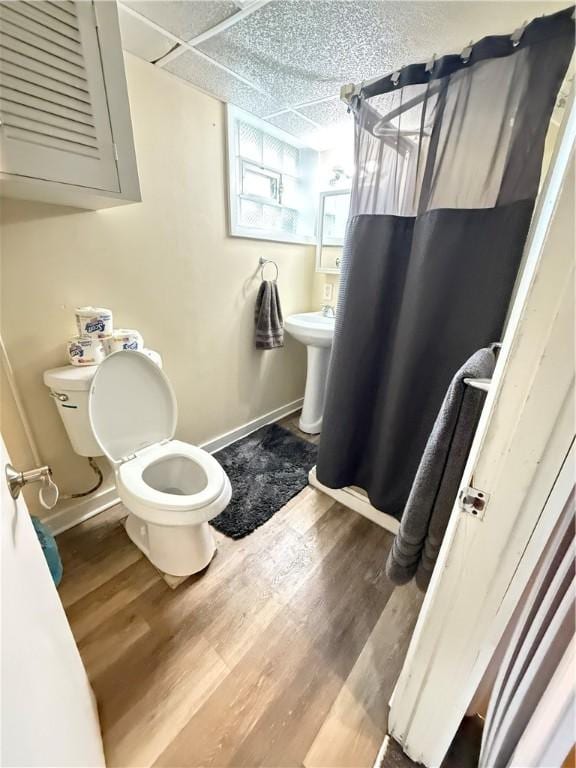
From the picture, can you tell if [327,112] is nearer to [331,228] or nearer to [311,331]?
[331,228]

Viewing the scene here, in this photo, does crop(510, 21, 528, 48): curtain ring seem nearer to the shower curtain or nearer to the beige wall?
the shower curtain

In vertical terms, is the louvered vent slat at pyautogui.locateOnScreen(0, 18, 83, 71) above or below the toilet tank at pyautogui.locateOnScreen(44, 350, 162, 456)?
above

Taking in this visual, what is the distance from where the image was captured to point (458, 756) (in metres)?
0.82

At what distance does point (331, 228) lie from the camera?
7.43ft

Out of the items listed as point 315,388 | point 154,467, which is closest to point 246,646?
point 154,467

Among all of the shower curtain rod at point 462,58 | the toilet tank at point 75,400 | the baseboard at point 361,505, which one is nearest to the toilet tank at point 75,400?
the toilet tank at point 75,400

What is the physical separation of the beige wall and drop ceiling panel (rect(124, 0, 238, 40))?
0.89 feet

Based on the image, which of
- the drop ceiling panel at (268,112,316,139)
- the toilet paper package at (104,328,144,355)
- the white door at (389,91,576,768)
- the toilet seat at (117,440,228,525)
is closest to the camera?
the white door at (389,91,576,768)

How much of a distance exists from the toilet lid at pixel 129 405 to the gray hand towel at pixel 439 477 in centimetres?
109

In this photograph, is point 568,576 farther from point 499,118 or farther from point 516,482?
point 499,118

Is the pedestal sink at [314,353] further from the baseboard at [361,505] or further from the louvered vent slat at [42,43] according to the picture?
the louvered vent slat at [42,43]

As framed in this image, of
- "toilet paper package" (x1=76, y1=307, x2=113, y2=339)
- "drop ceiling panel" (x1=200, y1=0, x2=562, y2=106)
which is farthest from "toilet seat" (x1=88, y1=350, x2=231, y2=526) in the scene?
"drop ceiling panel" (x1=200, y1=0, x2=562, y2=106)

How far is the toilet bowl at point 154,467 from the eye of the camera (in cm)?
113

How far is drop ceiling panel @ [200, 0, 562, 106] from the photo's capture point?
3.20 ft
